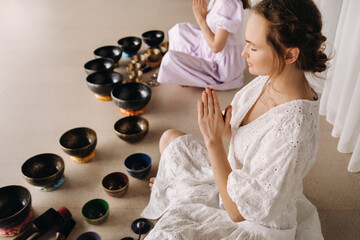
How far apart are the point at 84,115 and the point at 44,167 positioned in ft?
2.18

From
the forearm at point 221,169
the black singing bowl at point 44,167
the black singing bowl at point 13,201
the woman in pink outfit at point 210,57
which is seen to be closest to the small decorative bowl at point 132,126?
the black singing bowl at point 44,167

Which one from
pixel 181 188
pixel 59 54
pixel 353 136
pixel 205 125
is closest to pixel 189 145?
pixel 181 188

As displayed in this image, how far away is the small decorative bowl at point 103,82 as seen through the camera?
260cm

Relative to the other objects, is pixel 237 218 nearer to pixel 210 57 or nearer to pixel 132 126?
pixel 132 126

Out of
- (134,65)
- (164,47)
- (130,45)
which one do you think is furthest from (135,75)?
(164,47)

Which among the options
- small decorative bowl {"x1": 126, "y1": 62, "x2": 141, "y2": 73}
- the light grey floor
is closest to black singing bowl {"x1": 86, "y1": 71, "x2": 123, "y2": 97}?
the light grey floor

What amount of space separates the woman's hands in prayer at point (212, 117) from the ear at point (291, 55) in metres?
0.27

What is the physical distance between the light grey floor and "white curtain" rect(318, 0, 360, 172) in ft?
0.33

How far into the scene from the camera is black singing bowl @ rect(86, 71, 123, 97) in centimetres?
262

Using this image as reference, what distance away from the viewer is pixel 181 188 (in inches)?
64.6

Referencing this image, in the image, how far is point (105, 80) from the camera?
111 inches

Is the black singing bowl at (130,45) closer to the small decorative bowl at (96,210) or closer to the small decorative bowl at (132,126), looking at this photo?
the small decorative bowl at (132,126)

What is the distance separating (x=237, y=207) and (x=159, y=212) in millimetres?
564

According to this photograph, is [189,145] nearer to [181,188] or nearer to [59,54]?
[181,188]
